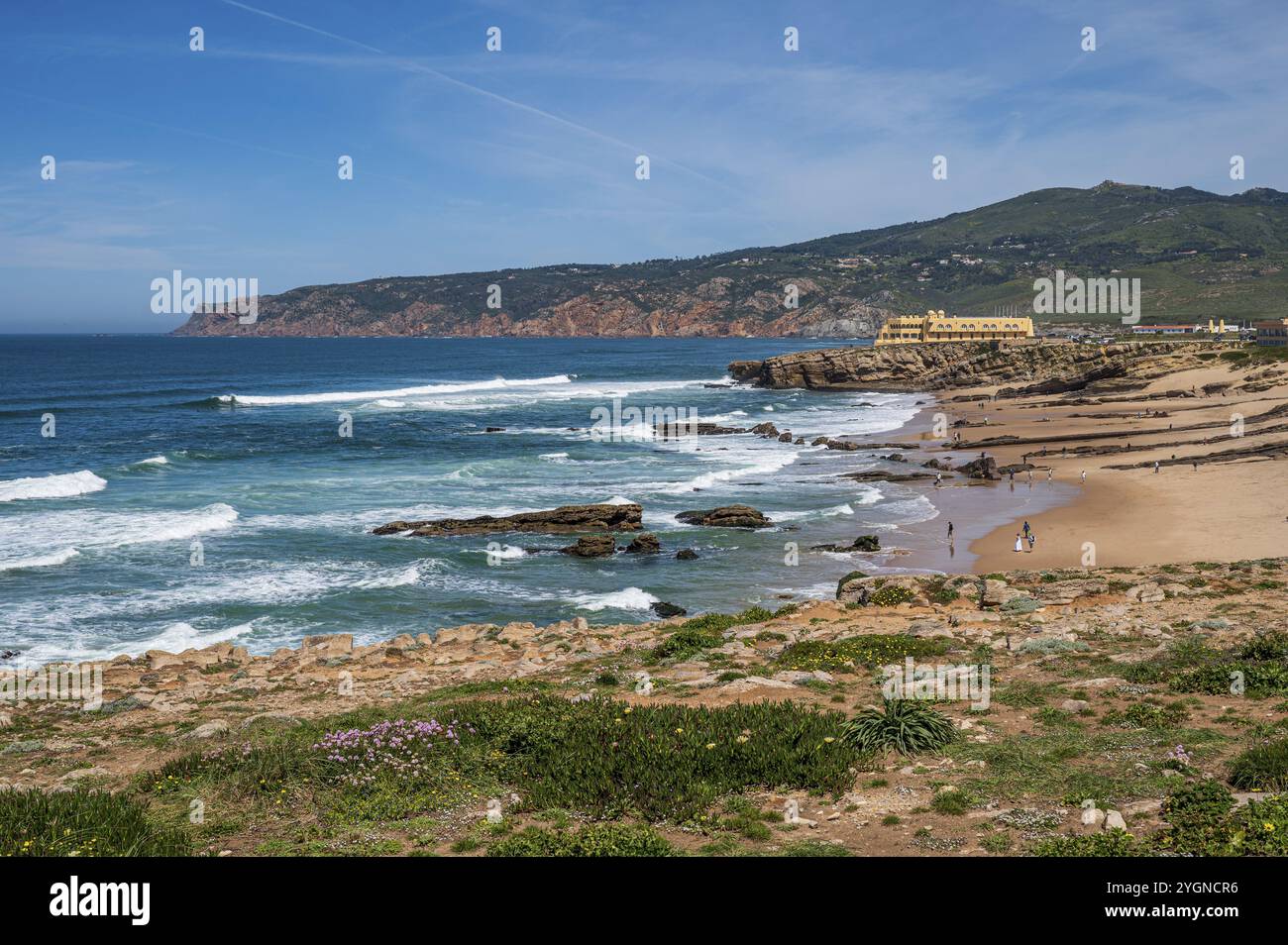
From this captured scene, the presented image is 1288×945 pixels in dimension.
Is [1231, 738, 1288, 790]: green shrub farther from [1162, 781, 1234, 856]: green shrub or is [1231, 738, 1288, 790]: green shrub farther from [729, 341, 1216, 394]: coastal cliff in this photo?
[729, 341, 1216, 394]: coastal cliff

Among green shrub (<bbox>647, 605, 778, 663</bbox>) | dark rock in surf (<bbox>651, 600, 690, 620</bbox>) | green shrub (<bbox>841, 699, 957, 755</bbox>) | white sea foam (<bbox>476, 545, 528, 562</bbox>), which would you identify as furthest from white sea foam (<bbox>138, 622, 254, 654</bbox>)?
green shrub (<bbox>841, 699, 957, 755</bbox>)

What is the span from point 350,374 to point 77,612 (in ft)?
369

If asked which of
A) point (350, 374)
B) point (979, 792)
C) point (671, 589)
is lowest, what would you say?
point (671, 589)

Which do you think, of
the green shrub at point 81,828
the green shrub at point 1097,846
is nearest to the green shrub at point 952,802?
the green shrub at point 1097,846

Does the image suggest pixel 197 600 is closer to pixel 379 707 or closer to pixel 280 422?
pixel 379 707

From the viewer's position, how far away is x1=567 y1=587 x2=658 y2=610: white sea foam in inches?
1043

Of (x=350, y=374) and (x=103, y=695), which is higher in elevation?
(x=350, y=374)

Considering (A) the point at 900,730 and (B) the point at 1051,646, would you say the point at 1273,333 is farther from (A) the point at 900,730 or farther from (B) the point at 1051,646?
(A) the point at 900,730

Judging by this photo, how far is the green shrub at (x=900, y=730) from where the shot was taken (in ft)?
35.4

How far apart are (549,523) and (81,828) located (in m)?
27.9

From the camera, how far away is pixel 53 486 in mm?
44281

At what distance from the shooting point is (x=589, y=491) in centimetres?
4500

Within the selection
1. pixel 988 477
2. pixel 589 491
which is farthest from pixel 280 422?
pixel 988 477
